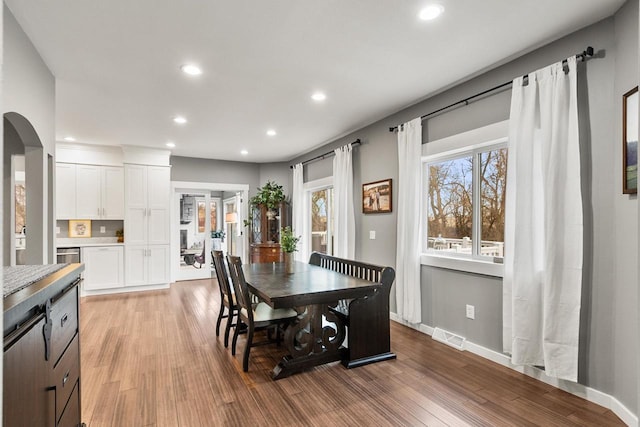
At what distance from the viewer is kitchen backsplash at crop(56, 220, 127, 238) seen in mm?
5816

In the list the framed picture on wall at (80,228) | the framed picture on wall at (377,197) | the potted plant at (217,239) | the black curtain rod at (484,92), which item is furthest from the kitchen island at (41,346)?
the potted plant at (217,239)

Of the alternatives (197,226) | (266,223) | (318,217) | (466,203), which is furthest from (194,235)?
(466,203)

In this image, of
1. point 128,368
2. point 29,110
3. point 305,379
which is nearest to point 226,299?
point 128,368

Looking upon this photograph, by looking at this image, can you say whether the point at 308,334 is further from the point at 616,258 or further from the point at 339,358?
the point at 616,258

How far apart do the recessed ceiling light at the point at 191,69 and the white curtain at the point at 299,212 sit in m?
3.54

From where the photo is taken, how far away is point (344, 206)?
5.04m

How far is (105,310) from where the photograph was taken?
4.77m

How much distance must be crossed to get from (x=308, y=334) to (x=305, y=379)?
0.34 m

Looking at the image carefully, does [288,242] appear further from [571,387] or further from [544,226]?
[571,387]

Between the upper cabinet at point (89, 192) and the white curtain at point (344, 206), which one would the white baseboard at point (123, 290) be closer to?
the upper cabinet at point (89, 192)

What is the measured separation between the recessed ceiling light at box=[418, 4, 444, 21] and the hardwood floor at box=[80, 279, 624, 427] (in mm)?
2558

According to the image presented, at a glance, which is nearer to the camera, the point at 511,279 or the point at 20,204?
the point at 511,279

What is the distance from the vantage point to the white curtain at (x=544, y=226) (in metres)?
2.40

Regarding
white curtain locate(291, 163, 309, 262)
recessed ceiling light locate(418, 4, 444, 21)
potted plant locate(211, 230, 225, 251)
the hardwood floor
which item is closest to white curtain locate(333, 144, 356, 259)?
white curtain locate(291, 163, 309, 262)
